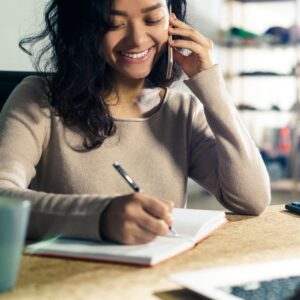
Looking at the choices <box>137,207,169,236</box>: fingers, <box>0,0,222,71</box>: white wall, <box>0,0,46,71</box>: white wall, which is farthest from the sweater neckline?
<box>0,0,46,71</box>: white wall

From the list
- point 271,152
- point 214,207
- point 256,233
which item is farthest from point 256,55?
point 256,233

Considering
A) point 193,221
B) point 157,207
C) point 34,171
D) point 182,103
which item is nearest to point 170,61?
point 182,103

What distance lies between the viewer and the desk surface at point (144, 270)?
0.70 m

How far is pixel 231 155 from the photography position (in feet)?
4.28

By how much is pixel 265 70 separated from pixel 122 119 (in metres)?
3.85

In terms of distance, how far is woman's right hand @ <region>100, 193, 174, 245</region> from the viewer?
86 centimetres

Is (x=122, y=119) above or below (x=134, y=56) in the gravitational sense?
below

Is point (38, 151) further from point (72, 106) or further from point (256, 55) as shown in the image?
point (256, 55)

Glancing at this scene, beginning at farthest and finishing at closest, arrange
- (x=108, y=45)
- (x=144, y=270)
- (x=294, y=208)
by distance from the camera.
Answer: (x=108, y=45) → (x=294, y=208) → (x=144, y=270)

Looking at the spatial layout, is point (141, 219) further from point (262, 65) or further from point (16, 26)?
point (262, 65)

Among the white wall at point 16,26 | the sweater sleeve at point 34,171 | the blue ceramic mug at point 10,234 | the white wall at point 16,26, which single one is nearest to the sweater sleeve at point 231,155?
the sweater sleeve at point 34,171

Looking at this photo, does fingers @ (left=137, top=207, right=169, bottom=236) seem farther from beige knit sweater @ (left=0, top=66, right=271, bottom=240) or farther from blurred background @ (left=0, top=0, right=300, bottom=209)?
blurred background @ (left=0, top=0, right=300, bottom=209)

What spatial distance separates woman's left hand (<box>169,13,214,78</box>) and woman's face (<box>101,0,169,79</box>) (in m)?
0.03

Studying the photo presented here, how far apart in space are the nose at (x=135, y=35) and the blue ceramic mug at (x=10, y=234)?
2.34ft
